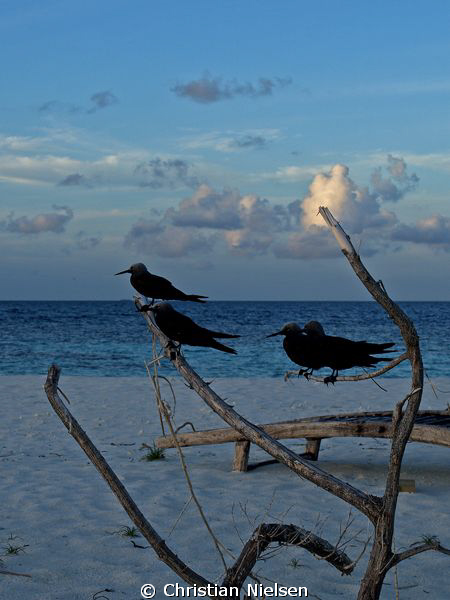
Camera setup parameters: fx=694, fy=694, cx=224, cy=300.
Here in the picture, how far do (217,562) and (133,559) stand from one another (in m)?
0.65

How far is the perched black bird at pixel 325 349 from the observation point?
12.6 ft

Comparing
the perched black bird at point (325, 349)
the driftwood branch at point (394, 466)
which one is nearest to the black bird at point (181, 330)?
the perched black bird at point (325, 349)

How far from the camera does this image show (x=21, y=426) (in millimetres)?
11602

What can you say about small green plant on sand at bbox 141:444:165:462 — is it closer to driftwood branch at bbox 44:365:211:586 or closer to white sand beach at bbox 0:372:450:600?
white sand beach at bbox 0:372:450:600

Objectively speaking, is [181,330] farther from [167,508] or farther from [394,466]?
[167,508]

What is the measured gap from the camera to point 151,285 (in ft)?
14.5

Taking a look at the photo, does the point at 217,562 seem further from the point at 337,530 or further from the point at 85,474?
the point at 85,474

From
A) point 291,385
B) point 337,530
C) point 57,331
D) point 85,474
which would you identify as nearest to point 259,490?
point 337,530

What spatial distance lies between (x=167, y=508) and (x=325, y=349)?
347 cm

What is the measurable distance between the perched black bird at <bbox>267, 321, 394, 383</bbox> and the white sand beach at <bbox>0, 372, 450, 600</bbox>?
101cm

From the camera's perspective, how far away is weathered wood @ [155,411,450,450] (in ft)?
23.7

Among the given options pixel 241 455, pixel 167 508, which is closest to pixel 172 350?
pixel 167 508

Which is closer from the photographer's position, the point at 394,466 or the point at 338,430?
the point at 394,466

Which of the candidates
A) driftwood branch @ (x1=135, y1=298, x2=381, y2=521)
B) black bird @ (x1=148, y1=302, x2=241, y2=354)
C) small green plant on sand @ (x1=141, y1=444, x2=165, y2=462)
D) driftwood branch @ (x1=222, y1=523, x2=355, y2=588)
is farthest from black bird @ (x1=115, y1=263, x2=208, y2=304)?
small green plant on sand @ (x1=141, y1=444, x2=165, y2=462)
